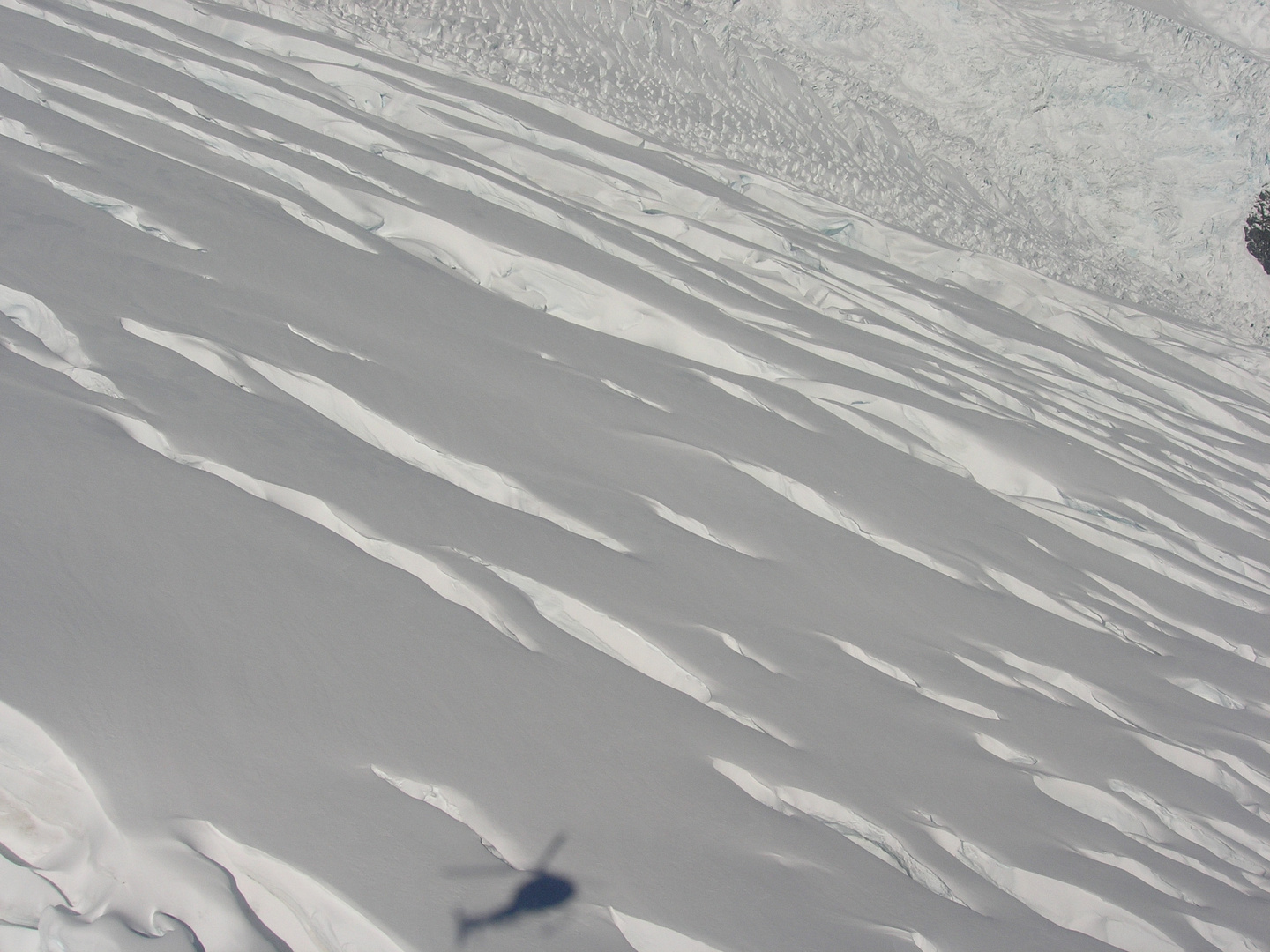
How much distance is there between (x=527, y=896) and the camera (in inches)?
45.1

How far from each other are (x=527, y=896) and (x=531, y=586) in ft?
2.26

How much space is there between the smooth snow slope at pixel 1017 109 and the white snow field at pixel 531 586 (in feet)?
7.41

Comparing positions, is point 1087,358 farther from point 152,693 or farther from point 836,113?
point 152,693

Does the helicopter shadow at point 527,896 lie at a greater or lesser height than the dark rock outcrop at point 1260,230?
lesser

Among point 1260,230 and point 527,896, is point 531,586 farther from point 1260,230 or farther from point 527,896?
point 1260,230

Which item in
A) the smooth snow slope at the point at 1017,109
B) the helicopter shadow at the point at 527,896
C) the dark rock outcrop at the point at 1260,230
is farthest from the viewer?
the dark rock outcrop at the point at 1260,230

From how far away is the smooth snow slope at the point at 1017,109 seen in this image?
19.4ft

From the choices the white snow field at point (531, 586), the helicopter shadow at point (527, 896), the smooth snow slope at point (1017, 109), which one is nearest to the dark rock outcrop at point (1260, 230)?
the smooth snow slope at point (1017, 109)

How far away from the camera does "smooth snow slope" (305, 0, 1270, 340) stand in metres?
5.91

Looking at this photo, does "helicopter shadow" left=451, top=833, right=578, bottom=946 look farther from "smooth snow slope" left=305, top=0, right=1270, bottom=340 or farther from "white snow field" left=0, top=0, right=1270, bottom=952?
"smooth snow slope" left=305, top=0, right=1270, bottom=340

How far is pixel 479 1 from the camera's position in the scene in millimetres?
5566

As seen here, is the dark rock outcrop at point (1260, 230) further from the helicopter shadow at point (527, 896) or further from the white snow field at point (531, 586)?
the helicopter shadow at point (527, 896)

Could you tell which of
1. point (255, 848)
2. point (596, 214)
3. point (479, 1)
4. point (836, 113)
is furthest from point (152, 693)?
point (836, 113)

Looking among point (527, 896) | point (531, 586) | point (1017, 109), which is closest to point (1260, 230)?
point (1017, 109)
